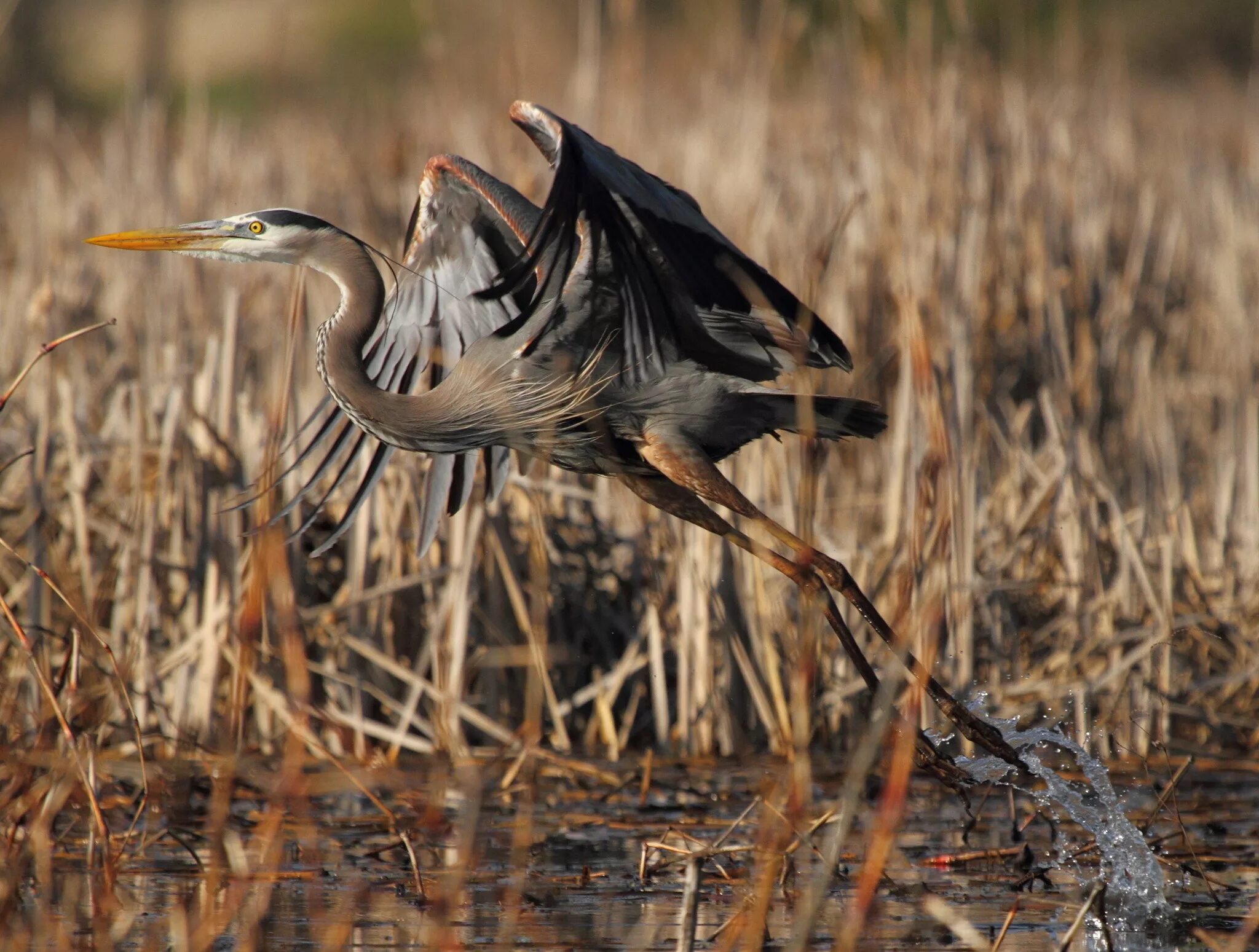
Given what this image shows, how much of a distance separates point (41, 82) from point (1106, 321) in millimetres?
13348

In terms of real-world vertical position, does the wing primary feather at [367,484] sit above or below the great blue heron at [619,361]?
below

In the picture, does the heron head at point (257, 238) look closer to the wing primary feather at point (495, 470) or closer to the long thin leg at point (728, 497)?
the wing primary feather at point (495, 470)

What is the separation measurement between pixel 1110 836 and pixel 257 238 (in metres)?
2.40

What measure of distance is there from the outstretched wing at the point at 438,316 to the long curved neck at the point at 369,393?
0.24 metres

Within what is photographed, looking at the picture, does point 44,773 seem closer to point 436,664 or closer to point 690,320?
point 436,664

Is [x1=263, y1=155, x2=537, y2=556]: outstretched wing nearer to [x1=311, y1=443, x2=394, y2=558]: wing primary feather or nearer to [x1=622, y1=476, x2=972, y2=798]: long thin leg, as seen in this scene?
[x1=311, y1=443, x2=394, y2=558]: wing primary feather

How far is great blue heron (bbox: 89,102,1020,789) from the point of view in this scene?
12.5 feet

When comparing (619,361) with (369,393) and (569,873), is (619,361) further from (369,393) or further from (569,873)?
(569,873)

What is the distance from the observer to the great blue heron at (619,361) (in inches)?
149

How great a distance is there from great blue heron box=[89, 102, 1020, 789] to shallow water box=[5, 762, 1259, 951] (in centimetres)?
34

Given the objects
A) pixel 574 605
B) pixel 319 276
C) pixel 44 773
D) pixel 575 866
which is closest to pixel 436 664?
pixel 574 605

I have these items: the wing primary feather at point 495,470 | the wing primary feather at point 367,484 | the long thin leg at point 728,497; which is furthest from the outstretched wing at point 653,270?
the wing primary feather at point 367,484

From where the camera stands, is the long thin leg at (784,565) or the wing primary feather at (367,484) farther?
the wing primary feather at (367,484)

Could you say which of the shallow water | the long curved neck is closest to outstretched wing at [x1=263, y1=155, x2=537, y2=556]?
the long curved neck
